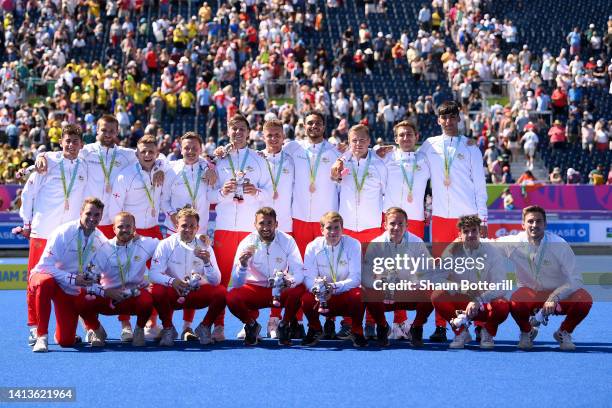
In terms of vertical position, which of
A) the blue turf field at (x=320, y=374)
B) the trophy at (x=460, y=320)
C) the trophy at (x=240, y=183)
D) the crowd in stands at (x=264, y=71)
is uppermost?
the crowd in stands at (x=264, y=71)

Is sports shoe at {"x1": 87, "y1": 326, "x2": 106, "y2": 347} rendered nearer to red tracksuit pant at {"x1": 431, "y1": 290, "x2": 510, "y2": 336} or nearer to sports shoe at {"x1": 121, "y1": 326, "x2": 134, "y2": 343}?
sports shoe at {"x1": 121, "y1": 326, "x2": 134, "y2": 343}

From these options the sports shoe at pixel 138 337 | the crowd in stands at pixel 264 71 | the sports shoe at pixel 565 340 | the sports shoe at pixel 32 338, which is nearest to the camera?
the sports shoe at pixel 565 340

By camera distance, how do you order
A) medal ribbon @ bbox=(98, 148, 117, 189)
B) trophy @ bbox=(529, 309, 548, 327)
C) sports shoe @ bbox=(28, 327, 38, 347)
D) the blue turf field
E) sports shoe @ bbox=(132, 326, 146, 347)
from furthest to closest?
1. medal ribbon @ bbox=(98, 148, 117, 189)
2. sports shoe @ bbox=(28, 327, 38, 347)
3. sports shoe @ bbox=(132, 326, 146, 347)
4. trophy @ bbox=(529, 309, 548, 327)
5. the blue turf field

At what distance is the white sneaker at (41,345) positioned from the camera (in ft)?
31.4

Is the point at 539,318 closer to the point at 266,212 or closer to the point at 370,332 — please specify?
the point at 370,332

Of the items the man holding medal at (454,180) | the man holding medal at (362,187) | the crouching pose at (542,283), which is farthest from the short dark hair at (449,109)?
the crouching pose at (542,283)

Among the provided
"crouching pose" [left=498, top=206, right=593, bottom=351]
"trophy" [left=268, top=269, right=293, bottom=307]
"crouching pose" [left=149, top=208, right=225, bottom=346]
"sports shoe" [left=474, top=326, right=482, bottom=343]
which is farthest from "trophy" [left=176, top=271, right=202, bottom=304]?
"crouching pose" [left=498, top=206, right=593, bottom=351]

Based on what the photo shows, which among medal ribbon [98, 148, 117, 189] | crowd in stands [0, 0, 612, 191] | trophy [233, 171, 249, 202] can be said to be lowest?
trophy [233, 171, 249, 202]

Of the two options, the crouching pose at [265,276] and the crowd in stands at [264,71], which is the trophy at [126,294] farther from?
the crowd in stands at [264,71]

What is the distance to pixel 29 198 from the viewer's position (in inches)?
412

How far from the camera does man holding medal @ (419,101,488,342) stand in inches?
425

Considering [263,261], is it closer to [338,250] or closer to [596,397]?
[338,250]

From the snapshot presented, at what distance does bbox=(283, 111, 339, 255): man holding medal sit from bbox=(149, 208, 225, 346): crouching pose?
50.1 inches

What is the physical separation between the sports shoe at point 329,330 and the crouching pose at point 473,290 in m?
1.10
